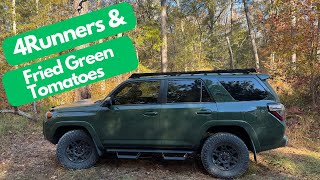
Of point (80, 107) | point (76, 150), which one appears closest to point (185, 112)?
point (80, 107)

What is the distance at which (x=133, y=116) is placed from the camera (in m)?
5.72

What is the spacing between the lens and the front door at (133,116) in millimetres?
5672

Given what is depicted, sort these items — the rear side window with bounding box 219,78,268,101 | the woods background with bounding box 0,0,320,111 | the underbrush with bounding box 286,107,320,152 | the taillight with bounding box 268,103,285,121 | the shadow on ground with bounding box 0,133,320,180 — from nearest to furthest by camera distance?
the taillight with bounding box 268,103,285,121
the rear side window with bounding box 219,78,268,101
the shadow on ground with bounding box 0,133,320,180
the underbrush with bounding box 286,107,320,152
the woods background with bounding box 0,0,320,111

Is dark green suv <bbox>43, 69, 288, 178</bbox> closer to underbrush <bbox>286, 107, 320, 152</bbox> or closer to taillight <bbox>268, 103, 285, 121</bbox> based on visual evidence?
taillight <bbox>268, 103, 285, 121</bbox>

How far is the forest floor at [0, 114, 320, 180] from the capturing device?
5.59 metres

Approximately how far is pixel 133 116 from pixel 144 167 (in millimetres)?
1082

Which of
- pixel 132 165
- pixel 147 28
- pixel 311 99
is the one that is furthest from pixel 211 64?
pixel 132 165

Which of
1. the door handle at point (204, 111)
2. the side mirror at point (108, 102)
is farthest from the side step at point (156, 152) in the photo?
the side mirror at point (108, 102)

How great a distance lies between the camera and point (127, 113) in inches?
226

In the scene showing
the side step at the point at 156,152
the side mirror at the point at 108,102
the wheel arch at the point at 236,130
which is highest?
the side mirror at the point at 108,102

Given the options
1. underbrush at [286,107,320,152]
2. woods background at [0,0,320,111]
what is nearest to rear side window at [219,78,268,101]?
underbrush at [286,107,320,152]

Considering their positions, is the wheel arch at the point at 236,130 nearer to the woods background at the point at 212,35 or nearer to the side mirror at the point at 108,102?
the side mirror at the point at 108,102

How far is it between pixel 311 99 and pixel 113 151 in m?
8.23

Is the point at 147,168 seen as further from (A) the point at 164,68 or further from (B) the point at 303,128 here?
(A) the point at 164,68
